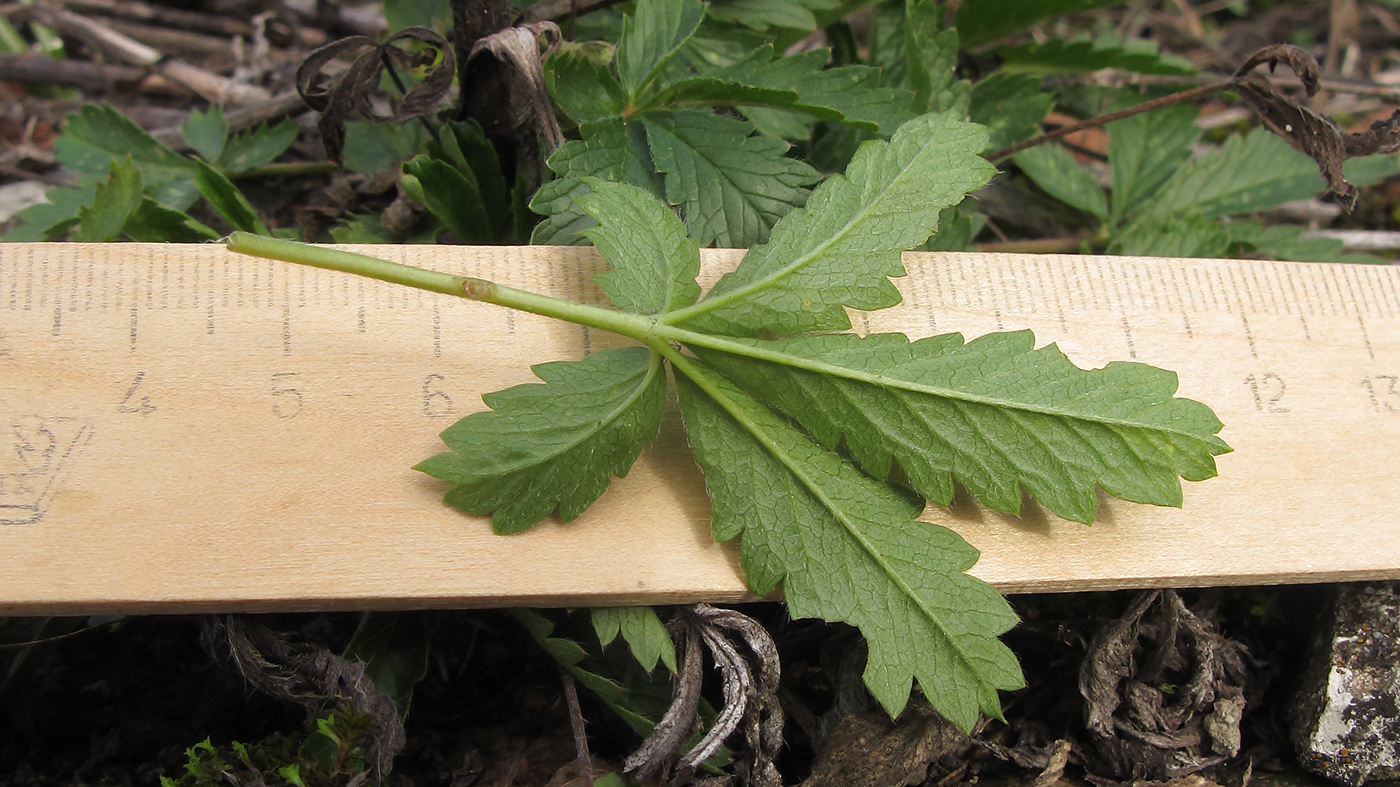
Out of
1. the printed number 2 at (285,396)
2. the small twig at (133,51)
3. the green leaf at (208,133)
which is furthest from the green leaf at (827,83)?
the small twig at (133,51)

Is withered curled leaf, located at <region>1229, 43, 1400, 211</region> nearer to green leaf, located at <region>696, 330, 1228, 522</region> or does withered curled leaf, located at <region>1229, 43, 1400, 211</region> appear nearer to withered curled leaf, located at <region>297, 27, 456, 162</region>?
green leaf, located at <region>696, 330, 1228, 522</region>

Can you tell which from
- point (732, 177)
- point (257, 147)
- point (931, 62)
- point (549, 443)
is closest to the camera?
point (549, 443)

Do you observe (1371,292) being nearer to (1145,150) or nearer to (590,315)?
(1145,150)

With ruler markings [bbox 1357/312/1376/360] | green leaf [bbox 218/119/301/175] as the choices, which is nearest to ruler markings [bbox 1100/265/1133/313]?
ruler markings [bbox 1357/312/1376/360]

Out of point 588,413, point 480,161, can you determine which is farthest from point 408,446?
point 480,161

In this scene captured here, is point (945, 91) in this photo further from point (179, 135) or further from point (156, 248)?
point (179, 135)

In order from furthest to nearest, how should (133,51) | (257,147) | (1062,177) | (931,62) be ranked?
(133,51) < (1062,177) < (257,147) < (931,62)

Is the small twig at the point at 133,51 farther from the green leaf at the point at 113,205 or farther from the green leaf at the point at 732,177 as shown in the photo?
the green leaf at the point at 732,177
